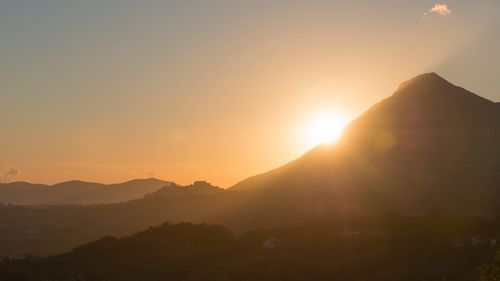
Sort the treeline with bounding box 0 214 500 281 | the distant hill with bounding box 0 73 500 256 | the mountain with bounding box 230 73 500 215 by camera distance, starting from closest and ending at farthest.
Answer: the treeline with bounding box 0 214 500 281
the distant hill with bounding box 0 73 500 256
the mountain with bounding box 230 73 500 215

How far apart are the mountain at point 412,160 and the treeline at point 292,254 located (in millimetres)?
30457

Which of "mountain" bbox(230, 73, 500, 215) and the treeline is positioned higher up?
"mountain" bbox(230, 73, 500, 215)

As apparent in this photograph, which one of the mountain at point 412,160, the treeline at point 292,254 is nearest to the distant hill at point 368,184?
the mountain at point 412,160

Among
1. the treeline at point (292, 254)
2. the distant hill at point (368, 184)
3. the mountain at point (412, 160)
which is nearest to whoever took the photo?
the treeline at point (292, 254)

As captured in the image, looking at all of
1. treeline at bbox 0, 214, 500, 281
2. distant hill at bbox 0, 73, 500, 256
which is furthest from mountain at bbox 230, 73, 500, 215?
treeline at bbox 0, 214, 500, 281

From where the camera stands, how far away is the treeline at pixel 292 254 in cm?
3975

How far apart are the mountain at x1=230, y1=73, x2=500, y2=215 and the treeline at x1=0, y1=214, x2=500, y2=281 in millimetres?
30457

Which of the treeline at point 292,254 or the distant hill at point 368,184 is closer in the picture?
the treeline at point 292,254

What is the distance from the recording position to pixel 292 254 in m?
47.7

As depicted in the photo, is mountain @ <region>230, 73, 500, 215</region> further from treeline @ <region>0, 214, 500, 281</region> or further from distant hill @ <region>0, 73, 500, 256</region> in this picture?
treeline @ <region>0, 214, 500, 281</region>

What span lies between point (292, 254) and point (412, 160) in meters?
75.0

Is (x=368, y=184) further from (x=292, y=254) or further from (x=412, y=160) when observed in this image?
(x=292, y=254)

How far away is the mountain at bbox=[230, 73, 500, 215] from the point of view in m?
91.6

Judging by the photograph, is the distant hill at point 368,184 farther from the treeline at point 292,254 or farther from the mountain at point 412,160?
the treeline at point 292,254
